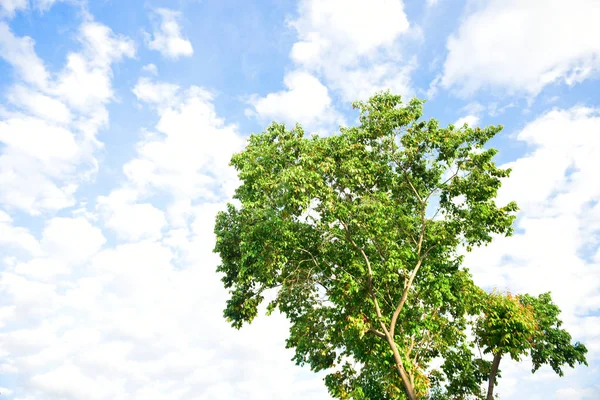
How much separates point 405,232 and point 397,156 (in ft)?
13.2

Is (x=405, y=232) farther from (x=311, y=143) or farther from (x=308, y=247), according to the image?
(x=311, y=143)

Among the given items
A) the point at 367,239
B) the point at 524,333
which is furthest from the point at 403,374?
the point at 524,333

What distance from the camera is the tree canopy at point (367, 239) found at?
61.7 feet

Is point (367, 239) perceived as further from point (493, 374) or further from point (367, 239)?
point (493, 374)

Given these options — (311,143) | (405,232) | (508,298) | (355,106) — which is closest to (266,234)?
(311,143)

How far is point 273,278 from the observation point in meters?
20.0

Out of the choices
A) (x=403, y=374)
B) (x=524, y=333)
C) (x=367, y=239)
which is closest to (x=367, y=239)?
(x=367, y=239)

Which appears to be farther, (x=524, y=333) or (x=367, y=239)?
(x=524, y=333)

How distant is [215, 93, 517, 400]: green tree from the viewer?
18797 millimetres

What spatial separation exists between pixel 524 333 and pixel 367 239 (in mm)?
13470

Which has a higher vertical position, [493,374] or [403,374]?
[493,374]

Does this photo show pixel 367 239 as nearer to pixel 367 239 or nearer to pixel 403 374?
pixel 367 239

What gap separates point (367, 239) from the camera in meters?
19.8

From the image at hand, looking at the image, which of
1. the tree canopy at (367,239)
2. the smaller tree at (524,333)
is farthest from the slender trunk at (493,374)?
the tree canopy at (367,239)
